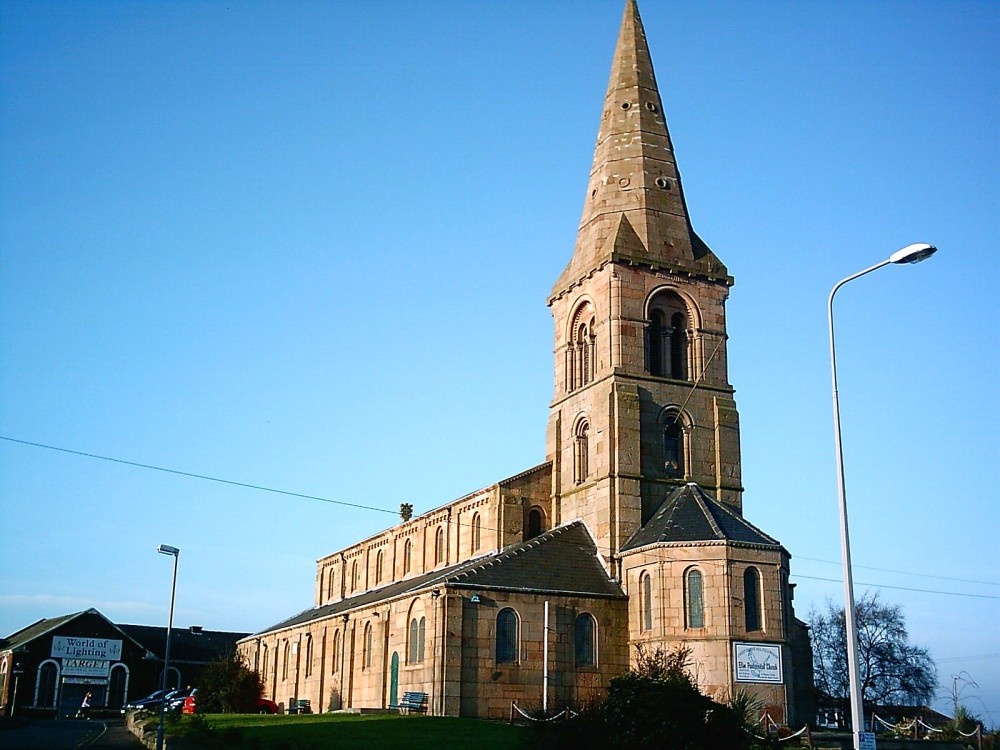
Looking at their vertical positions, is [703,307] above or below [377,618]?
above

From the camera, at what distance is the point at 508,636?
45.5m

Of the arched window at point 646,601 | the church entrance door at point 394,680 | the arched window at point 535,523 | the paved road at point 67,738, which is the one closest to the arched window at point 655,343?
the arched window at point 535,523

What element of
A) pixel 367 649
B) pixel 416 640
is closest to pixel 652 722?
pixel 416 640

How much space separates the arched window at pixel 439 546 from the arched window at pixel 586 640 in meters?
18.1

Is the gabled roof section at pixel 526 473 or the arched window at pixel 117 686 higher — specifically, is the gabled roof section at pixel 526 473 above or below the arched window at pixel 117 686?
above

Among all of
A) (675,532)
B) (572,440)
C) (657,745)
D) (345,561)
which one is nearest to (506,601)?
(675,532)

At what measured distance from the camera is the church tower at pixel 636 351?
51062 millimetres

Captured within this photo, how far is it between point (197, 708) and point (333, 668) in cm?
742

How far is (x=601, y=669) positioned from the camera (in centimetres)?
4647

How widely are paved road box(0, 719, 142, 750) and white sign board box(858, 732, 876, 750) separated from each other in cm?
2554

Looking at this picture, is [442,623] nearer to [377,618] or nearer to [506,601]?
[506,601]

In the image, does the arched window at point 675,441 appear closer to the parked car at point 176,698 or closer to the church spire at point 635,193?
the church spire at point 635,193

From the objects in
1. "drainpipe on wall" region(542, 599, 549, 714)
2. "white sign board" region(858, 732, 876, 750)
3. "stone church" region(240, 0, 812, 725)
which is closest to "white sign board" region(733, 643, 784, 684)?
"stone church" region(240, 0, 812, 725)

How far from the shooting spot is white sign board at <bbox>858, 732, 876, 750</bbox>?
2206 cm
